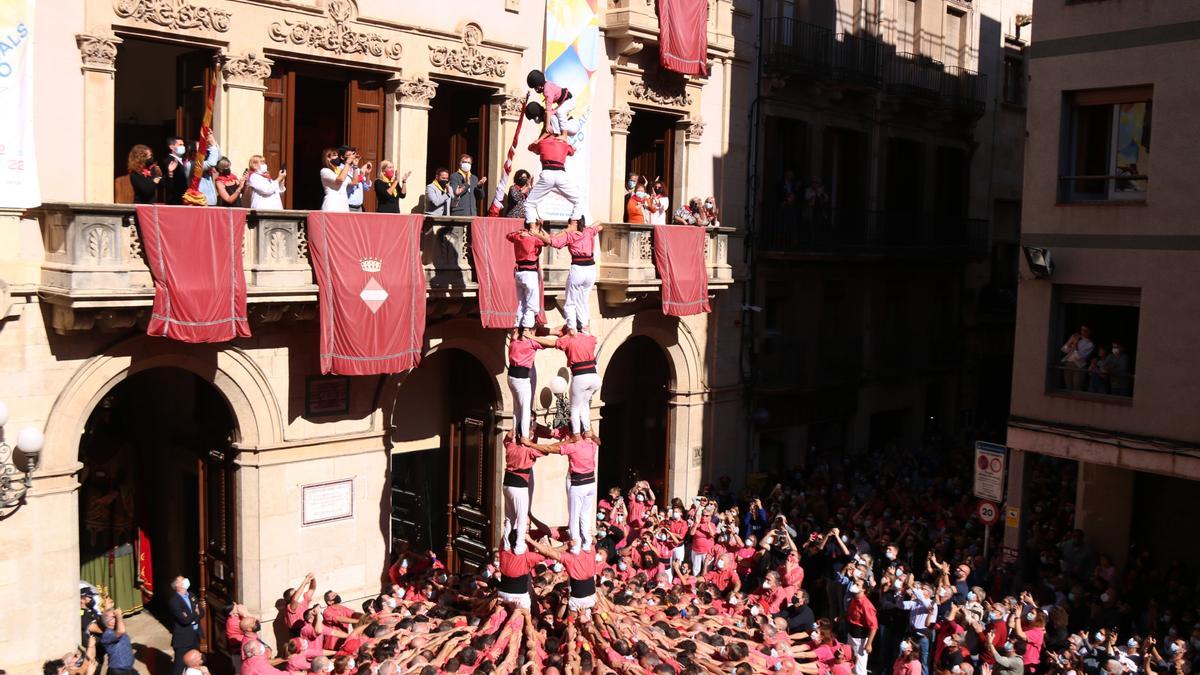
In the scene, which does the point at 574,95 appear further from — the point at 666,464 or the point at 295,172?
the point at 666,464

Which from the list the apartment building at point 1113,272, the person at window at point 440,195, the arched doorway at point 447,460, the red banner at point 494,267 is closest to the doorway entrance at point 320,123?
the person at window at point 440,195

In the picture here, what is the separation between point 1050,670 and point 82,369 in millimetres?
15020

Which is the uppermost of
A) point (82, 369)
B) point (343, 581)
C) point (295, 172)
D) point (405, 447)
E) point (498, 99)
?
point (498, 99)

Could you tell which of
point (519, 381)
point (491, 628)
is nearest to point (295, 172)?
point (519, 381)

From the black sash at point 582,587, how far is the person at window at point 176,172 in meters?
8.62

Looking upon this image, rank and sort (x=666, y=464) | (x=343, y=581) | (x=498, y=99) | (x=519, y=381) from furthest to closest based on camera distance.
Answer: (x=666, y=464)
(x=498, y=99)
(x=343, y=581)
(x=519, y=381)

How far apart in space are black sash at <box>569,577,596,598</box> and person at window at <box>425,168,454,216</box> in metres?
7.77

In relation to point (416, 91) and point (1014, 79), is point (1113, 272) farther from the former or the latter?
point (1014, 79)

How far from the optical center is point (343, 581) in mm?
20531

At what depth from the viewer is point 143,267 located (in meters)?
16.8

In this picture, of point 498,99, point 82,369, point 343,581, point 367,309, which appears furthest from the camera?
point 498,99

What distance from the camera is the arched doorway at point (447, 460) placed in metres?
23.1

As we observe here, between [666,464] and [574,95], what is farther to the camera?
[666,464]

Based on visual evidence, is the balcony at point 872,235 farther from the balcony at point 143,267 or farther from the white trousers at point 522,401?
the white trousers at point 522,401
